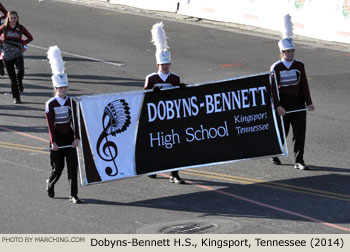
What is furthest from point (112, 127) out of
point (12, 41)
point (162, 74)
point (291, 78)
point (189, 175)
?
point (12, 41)

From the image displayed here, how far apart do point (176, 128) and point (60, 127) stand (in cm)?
186

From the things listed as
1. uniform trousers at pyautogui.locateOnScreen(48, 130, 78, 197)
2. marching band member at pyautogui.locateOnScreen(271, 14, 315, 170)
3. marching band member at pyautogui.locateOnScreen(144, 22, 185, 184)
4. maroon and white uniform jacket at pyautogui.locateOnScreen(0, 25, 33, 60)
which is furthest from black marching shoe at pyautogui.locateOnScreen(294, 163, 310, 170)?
maroon and white uniform jacket at pyautogui.locateOnScreen(0, 25, 33, 60)

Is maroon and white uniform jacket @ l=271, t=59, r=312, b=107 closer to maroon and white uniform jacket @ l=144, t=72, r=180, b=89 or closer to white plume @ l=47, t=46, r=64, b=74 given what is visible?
maroon and white uniform jacket @ l=144, t=72, r=180, b=89

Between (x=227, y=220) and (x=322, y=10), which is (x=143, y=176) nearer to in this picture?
(x=227, y=220)

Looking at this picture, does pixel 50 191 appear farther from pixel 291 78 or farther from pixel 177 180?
pixel 291 78

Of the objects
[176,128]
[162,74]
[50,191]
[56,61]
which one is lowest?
[50,191]

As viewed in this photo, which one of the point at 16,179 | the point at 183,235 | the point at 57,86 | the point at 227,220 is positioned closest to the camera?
the point at 183,235

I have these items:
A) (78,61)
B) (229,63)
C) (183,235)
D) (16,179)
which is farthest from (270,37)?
(183,235)

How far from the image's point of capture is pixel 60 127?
13.0 meters

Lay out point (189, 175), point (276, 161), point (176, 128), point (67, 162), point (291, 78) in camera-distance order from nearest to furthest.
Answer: point (67, 162)
point (176, 128)
point (189, 175)
point (291, 78)
point (276, 161)

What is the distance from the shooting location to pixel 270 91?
46.4ft

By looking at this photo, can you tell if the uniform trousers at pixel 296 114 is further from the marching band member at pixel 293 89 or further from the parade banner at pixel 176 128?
the parade banner at pixel 176 128

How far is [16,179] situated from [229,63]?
10.5m

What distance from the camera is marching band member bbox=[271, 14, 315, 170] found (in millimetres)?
14383
